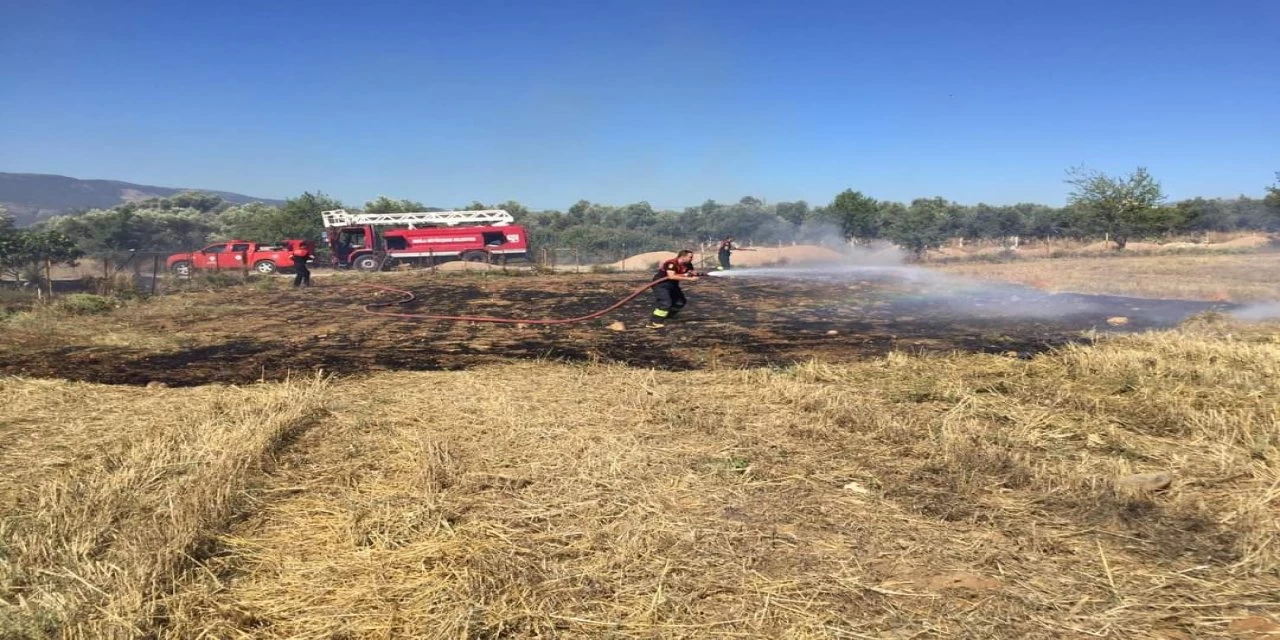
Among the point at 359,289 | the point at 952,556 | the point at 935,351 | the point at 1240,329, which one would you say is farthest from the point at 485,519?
the point at 359,289

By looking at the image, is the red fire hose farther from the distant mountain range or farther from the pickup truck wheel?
the distant mountain range

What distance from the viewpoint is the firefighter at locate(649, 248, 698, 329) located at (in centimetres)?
1132

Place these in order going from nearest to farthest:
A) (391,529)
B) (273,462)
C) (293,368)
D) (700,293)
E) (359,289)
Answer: (391,529)
(273,462)
(293,368)
(700,293)
(359,289)

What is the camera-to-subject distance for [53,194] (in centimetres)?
13862

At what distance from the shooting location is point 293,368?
866 centimetres

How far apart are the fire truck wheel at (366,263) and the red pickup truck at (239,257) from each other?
2735 millimetres

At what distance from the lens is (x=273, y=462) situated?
481 cm

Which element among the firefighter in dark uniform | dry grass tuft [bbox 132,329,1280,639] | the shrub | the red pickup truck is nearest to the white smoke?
dry grass tuft [bbox 132,329,1280,639]

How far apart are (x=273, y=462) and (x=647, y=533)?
277 centimetres

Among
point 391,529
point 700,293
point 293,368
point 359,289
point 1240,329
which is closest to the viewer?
point 391,529

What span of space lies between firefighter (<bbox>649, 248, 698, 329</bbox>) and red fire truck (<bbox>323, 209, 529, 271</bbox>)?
2038cm

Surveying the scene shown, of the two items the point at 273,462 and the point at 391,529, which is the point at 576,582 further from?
the point at 273,462

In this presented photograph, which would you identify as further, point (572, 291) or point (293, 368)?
point (572, 291)

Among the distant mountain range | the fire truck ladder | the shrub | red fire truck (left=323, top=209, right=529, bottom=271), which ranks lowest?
A: the shrub
